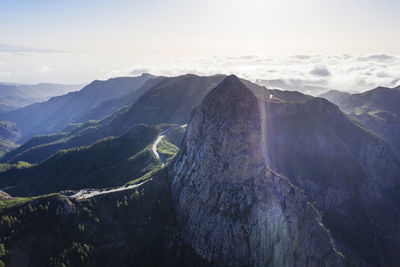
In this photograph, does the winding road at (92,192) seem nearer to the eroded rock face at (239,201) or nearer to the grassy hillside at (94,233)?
the grassy hillside at (94,233)

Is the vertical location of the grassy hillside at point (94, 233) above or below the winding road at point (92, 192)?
below

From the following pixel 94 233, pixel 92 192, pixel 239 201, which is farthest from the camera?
pixel 92 192

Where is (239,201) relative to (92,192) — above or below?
above

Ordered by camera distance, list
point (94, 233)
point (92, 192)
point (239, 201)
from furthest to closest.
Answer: point (92, 192)
point (94, 233)
point (239, 201)

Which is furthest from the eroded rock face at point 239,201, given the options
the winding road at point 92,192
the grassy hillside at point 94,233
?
the winding road at point 92,192

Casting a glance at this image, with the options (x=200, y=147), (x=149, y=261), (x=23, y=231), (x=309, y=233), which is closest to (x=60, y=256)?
(x=23, y=231)

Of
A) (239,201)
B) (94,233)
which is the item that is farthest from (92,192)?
(239,201)

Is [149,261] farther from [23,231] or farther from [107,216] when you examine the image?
[23,231]

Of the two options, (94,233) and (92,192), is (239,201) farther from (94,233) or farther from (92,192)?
(92,192)

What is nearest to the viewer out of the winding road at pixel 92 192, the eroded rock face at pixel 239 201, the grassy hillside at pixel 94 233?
the grassy hillside at pixel 94 233
